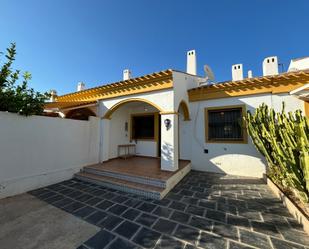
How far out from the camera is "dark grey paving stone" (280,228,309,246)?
3320 millimetres

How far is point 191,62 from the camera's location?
11.1 metres

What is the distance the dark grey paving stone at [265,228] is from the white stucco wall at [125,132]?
28.0ft

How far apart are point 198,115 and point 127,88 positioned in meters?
5.31

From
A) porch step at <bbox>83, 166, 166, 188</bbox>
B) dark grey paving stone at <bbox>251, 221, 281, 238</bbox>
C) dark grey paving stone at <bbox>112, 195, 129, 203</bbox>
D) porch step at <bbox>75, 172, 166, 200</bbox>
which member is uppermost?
porch step at <bbox>83, 166, 166, 188</bbox>

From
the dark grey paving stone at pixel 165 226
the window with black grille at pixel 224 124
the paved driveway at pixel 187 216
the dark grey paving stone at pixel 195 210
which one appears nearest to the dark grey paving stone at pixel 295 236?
the paved driveway at pixel 187 216

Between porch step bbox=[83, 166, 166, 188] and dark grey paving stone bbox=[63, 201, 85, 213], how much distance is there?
2364 mm

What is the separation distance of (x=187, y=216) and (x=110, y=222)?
241 cm

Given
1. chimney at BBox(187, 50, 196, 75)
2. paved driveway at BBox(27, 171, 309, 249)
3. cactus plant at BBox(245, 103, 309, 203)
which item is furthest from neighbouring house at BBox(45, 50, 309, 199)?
paved driveway at BBox(27, 171, 309, 249)

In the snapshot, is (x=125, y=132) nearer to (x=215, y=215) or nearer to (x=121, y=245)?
(x=215, y=215)

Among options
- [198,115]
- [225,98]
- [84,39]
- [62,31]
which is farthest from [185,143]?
[62,31]

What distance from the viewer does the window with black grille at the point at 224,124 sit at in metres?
8.77

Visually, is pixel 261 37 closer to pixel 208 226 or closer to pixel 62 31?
pixel 208 226

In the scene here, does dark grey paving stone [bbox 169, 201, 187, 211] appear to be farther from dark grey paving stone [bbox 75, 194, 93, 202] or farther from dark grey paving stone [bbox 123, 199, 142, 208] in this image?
dark grey paving stone [bbox 75, 194, 93, 202]

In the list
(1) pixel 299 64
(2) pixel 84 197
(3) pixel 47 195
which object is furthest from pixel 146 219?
(1) pixel 299 64
